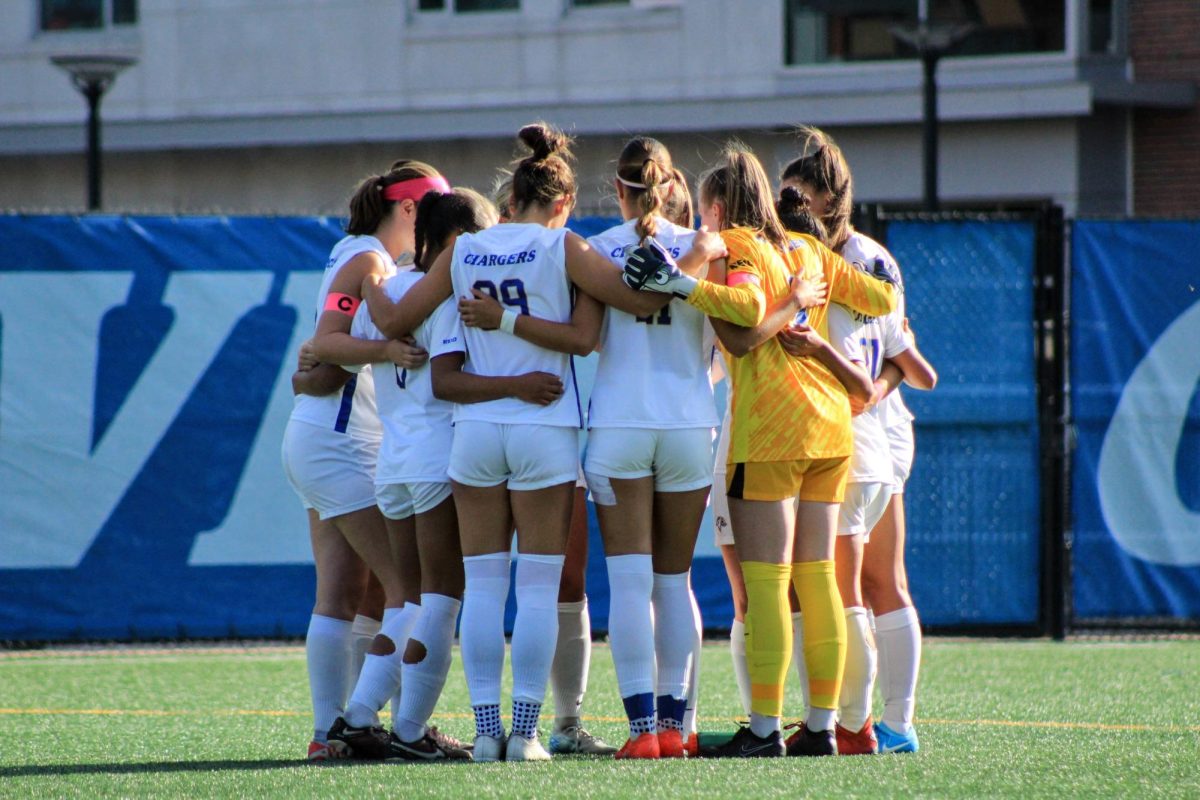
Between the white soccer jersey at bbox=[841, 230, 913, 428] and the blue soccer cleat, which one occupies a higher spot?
the white soccer jersey at bbox=[841, 230, 913, 428]

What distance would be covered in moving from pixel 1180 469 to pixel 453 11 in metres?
12.1

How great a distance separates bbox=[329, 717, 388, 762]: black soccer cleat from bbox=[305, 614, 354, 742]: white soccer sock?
13 centimetres

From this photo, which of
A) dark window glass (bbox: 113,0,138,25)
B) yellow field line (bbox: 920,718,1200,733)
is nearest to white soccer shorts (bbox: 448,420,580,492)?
yellow field line (bbox: 920,718,1200,733)

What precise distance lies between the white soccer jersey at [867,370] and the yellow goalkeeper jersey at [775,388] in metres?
0.19

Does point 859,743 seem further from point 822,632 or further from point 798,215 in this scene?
point 798,215

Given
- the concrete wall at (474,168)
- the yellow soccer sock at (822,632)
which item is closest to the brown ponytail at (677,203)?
the yellow soccer sock at (822,632)

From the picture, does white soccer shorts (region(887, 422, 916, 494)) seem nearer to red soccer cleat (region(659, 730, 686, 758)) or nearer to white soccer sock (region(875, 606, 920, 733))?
white soccer sock (region(875, 606, 920, 733))

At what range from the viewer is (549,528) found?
198 inches

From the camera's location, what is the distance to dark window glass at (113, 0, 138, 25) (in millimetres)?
19969

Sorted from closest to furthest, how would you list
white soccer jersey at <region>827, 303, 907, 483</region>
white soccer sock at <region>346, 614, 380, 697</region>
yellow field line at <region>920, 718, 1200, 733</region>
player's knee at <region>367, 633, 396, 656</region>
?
player's knee at <region>367, 633, 396, 656</region>, white soccer jersey at <region>827, 303, 907, 483</region>, white soccer sock at <region>346, 614, 380, 697</region>, yellow field line at <region>920, 718, 1200, 733</region>

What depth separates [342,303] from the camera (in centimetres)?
541

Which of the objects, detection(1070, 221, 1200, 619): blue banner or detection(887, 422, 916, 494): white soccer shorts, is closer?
detection(887, 422, 916, 494): white soccer shorts

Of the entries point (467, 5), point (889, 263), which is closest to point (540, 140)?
point (889, 263)

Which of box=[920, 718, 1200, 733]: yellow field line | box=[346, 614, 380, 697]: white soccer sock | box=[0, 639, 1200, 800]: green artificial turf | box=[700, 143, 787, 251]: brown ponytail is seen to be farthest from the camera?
box=[920, 718, 1200, 733]: yellow field line
